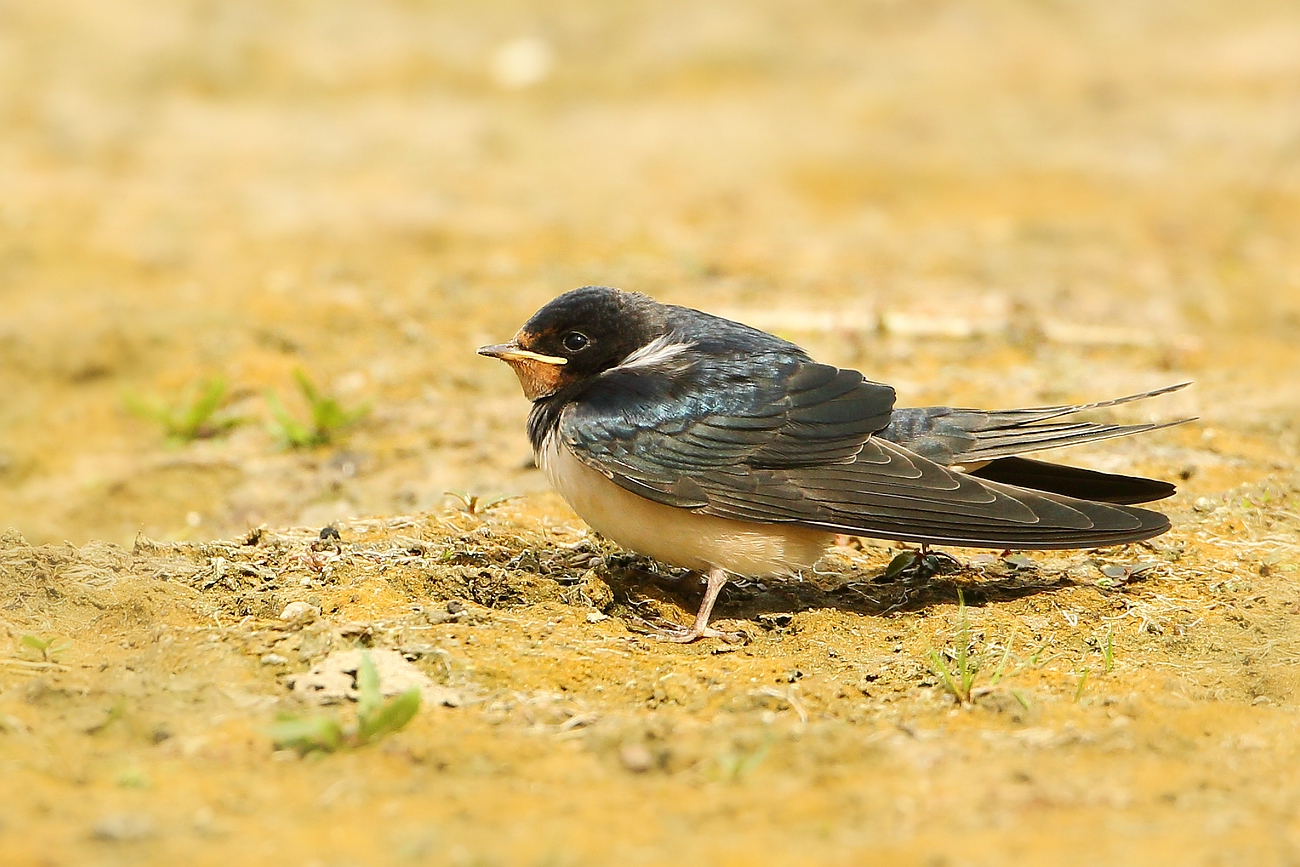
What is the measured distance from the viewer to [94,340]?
779cm

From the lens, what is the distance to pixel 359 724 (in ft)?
11.1

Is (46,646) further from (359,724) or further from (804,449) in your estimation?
(804,449)

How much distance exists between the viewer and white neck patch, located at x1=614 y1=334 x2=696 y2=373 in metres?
4.82

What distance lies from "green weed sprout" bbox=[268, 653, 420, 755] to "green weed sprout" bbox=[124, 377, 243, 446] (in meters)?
3.64

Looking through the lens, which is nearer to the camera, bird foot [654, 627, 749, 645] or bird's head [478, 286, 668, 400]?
bird foot [654, 627, 749, 645]

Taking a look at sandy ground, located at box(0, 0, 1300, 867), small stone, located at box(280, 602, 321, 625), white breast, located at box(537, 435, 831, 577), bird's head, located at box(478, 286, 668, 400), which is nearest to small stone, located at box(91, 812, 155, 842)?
sandy ground, located at box(0, 0, 1300, 867)

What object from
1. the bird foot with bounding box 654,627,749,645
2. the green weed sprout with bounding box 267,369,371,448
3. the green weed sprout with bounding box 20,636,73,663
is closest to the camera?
the green weed sprout with bounding box 20,636,73,663

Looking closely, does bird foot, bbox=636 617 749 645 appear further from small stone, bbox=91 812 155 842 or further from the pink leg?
small stone, bbox=91 812 155 842

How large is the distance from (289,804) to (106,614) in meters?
1.39

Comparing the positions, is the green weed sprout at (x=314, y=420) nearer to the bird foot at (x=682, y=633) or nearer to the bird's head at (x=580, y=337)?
the bird's head at (x=580, y=337)

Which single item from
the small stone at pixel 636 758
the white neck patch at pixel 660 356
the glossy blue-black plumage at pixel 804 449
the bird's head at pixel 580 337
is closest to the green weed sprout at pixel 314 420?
the bird's head at pixel 580 337

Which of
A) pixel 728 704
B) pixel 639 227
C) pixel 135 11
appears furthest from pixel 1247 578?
pixel 135 11

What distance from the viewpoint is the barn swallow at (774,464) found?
4492 millimetres

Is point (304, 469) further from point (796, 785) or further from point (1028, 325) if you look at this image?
point (1028, 325)
